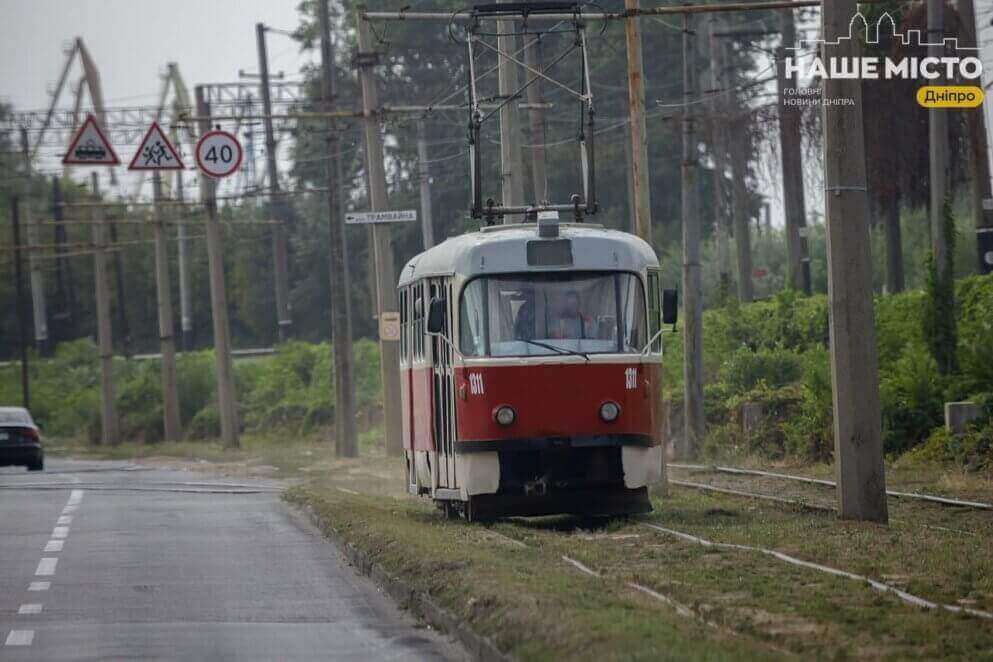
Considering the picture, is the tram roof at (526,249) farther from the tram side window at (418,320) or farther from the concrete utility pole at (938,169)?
the concrete utility pole at (938,169)

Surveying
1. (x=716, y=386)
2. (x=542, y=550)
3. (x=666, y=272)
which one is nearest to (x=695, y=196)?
(x=716, y=386)

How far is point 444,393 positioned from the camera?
20.2m

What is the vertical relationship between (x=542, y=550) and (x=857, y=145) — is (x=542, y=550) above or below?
below

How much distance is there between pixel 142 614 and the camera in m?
13.9

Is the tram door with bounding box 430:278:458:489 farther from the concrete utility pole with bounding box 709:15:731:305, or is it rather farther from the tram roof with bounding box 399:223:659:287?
the concrete utility pole with bounding box 709:15:731:305

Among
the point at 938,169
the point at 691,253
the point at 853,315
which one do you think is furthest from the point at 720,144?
the point at 853,315

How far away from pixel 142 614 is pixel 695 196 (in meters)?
19.6

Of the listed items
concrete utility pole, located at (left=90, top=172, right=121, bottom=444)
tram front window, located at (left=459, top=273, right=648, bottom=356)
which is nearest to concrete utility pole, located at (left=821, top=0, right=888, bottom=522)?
tram front window, located at (left=459, top=273, right=648, bottom=356)

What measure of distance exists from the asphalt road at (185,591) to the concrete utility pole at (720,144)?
18731 millimetres

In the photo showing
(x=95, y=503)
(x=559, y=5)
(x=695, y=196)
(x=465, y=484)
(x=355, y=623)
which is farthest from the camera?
(x=695, y=196)

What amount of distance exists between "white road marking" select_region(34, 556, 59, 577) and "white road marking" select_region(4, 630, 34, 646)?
397cm

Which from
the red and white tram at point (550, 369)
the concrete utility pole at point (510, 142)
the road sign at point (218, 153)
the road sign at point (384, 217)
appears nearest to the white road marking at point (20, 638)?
the red and white tram at point (550, 369)

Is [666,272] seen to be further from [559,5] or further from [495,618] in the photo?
[495,618]

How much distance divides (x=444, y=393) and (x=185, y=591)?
18.1 feet
